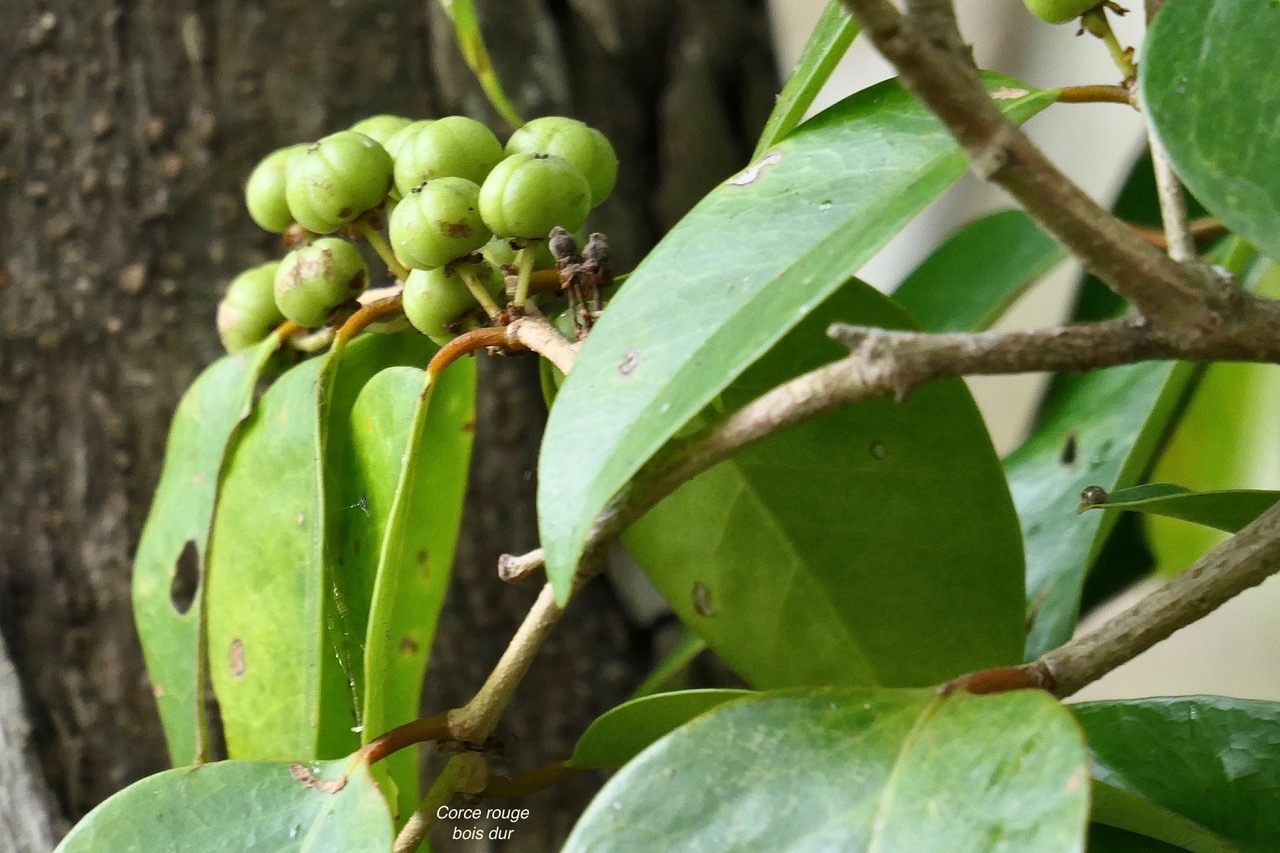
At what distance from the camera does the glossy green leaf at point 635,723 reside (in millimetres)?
391

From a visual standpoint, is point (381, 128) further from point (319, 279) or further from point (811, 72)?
point (811, 72)

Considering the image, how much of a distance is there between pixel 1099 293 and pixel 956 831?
0.60 m

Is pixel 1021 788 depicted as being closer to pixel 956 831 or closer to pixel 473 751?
pixel 956 831

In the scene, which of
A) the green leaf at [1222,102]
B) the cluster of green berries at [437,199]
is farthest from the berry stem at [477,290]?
the green leaf at [1222,102]

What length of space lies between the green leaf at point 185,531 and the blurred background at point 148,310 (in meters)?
0.22

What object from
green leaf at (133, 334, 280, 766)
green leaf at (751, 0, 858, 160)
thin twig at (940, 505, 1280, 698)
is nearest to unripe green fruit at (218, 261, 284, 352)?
green leaf at (133, 334, 280, 766)

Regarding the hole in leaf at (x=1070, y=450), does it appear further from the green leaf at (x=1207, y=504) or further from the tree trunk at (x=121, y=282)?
the tree trunk at (x=121, y=282)

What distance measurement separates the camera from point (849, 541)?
425mm

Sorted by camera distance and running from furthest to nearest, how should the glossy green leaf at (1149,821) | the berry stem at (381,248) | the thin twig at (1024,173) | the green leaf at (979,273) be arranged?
the green leaf at (979,273) → the berry stem at (381,248) → the glossy green leaf at (1149,821) → the thin twig at (1024,173)

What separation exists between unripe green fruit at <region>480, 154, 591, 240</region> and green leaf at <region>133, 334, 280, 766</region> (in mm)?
169

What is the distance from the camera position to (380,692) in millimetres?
380

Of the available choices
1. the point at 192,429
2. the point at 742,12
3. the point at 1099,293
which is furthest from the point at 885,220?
the point at 742,12

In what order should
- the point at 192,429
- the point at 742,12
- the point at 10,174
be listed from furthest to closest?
the point at 742,12, the point at 10,174, the point at 192,429

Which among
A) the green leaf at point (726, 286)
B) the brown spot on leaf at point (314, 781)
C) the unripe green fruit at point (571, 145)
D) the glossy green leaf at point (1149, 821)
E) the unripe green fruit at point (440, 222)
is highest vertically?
the unripe green fruit at point (571, 145)
